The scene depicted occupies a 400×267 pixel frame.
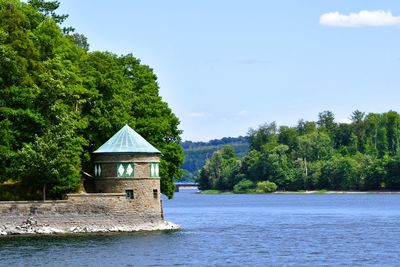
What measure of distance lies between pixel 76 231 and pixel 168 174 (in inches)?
658

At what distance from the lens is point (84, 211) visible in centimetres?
7225

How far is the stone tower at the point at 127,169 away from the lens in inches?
2923

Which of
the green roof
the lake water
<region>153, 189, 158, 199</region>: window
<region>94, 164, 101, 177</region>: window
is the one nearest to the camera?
the lake water

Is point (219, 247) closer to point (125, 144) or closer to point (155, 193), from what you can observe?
point (155, 193)

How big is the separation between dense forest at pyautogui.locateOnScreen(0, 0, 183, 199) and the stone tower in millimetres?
1843

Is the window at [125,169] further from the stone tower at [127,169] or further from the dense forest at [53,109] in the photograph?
the dense forest at [53,109]

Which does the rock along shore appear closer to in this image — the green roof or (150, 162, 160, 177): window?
(150, 162, 160, 177): window

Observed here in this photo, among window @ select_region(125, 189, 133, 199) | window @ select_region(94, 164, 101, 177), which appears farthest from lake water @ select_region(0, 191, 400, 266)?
window @ select_region(94, 164, 101, 177)

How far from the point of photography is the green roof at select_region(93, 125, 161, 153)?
74438 millimetres

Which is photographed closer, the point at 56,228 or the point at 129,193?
the point at 56,228

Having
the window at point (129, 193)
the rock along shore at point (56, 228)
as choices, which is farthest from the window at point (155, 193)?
the window at point (129, 193)

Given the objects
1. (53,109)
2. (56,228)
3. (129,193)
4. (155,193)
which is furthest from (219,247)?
(53,109)

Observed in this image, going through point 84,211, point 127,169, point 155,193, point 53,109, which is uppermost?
point 53,109

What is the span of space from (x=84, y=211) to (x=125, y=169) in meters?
4.42
